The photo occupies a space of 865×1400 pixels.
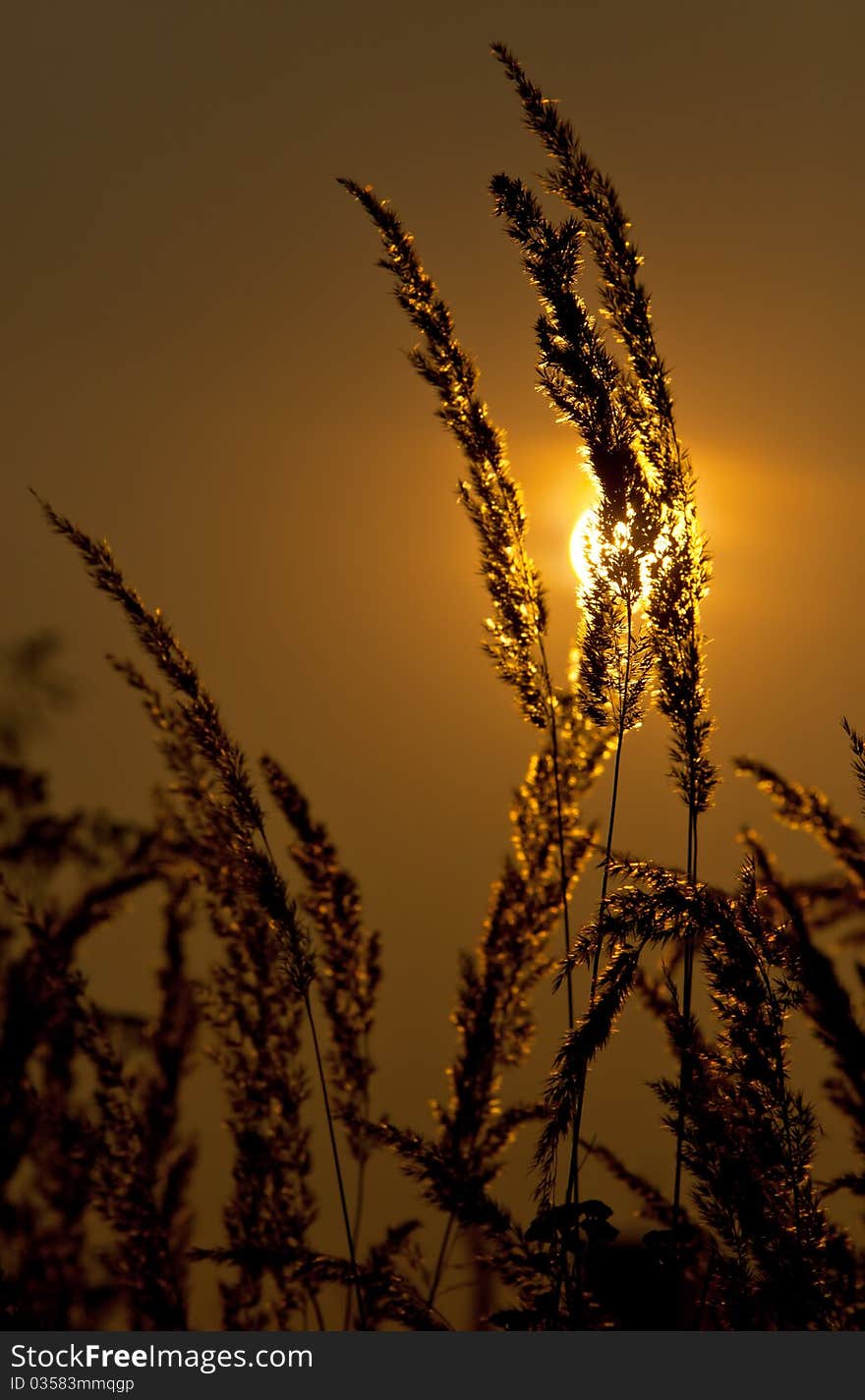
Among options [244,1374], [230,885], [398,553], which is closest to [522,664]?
[230,885]

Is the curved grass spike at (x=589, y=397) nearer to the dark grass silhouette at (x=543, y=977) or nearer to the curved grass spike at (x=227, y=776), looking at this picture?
the dark grass silhouette at (x=543, y=977)

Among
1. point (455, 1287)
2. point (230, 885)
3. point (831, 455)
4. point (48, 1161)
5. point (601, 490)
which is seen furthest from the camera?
point (48, 1161)

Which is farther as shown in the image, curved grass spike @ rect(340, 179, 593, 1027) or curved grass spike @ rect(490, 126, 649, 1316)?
curved grass spike @ rect(340, 179, 593, 1027)

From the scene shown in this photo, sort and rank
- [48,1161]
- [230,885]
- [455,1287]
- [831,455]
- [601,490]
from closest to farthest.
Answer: [601,490]
[455,1287]
[230,885]
[831,455]
[48,1161]

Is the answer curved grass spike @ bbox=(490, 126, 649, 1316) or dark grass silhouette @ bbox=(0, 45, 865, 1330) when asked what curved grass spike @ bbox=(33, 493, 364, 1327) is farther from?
curved grass spike @ bbox=(490, 126, 649, 1316)

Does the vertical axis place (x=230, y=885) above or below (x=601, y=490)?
below

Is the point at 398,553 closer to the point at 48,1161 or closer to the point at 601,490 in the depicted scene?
the point at 601,490

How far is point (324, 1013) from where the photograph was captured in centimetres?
233

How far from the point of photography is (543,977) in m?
2.19

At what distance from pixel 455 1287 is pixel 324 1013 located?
541 mm

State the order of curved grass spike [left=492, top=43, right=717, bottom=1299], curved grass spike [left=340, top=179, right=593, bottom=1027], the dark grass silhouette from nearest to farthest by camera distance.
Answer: the dark grass silhouette < curved grass spike [left=492, top=43, right=717, bottom=1299] < curved grass spike [left=340, top=179, right=593, bottom=1027]

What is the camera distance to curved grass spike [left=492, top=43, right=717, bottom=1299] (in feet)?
5.51

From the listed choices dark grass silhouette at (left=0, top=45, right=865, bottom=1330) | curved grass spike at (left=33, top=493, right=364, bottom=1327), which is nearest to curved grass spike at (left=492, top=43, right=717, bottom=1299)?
dark grass silhouette at (left=0, top=45, right=865, bottom=1330)

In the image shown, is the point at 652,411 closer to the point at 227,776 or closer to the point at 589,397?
the point at 589,397
